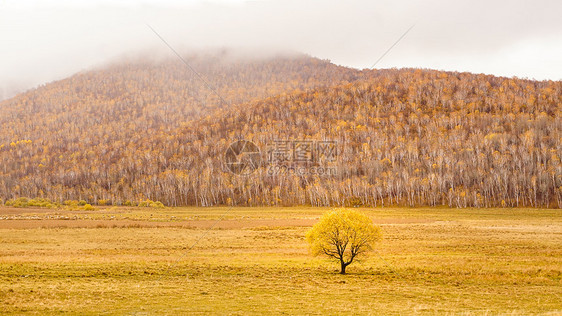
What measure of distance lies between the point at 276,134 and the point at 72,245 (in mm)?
134799

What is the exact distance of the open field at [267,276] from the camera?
72.0 feet

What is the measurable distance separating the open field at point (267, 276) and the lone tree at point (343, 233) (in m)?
2.49

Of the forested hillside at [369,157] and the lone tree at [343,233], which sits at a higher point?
the forested hillside at [369,157]

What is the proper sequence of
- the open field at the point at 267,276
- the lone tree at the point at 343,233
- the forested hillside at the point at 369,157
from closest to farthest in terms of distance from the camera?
the open field at the point at 267,276
the lone tree at the point at 343,233
the forested hillside at the point at 369,157

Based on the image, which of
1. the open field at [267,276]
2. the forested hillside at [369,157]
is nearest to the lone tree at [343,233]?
the open field at [267,276]

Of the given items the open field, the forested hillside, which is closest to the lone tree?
the open field

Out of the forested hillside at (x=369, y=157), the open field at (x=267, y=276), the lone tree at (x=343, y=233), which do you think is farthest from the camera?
the forested hillside at (x=369, y=157)

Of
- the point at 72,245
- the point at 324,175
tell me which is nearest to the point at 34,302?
the point at 72,245

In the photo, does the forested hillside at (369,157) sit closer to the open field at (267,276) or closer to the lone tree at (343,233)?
the open field at (267,276)

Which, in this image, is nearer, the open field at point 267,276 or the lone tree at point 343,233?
the open field at point 267,276

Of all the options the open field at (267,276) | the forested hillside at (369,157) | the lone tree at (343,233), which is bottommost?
the open field at (267,276)

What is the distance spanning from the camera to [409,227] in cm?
6725

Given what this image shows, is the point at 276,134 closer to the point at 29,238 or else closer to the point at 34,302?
the point at 29,238

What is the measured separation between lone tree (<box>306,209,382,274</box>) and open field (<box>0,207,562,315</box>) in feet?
8.18
